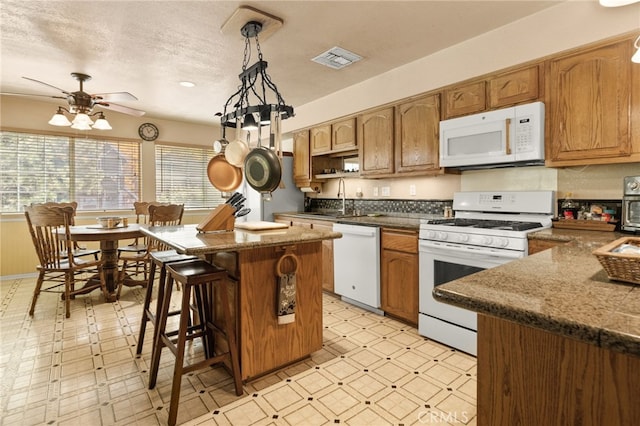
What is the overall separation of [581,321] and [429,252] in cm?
196

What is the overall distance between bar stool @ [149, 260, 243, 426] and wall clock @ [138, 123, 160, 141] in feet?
12.8

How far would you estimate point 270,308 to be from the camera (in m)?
2.12

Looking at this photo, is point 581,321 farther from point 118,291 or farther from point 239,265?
point 118,291

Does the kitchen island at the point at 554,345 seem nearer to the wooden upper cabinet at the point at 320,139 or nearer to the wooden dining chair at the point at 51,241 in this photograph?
the wooden upper cabinet at the point at 320,139

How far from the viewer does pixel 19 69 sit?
327cm

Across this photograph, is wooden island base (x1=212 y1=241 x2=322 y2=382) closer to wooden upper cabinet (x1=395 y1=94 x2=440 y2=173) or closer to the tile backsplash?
wooden upper cabinet (x1=395 y1=94 x2=440 y2=173)

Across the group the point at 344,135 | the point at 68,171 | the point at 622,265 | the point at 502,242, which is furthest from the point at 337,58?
the point at 68,171

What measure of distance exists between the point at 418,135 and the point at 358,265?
1355 millimetres

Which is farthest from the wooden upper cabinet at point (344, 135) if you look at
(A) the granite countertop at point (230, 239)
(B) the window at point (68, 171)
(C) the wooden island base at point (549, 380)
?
(B) the window at point (68, 171)

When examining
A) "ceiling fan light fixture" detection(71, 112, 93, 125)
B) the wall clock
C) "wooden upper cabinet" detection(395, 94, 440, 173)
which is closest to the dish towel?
"wooden upper cabinet" detection(395, 94, 440, 173)

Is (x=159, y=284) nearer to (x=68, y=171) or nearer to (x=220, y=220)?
(x=220, y=220)

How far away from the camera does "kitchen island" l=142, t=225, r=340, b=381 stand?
1986 mm

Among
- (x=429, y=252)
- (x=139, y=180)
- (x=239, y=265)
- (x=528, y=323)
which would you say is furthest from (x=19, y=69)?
(x=528, y=323)

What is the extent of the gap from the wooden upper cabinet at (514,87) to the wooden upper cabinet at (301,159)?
242cm
